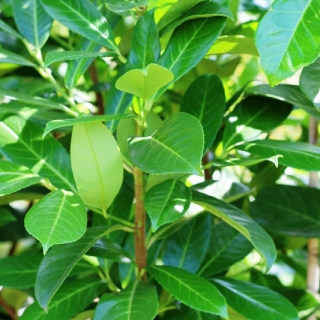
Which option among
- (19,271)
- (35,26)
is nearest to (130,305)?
(19,271)

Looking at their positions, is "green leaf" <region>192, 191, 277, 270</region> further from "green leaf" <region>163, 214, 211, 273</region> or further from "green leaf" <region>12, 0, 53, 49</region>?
"green leaf" <region>12, 0, 53, 49</region>

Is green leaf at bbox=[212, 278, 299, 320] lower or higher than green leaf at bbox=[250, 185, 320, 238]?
higher

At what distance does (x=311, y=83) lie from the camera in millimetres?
572

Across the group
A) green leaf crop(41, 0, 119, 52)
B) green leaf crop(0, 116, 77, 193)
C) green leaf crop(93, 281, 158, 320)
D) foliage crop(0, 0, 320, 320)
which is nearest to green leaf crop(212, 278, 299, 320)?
foliage crop(0, 0, 320, 320)

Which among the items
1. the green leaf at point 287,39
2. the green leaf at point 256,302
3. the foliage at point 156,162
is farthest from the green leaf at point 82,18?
the green leaf at point 256,302

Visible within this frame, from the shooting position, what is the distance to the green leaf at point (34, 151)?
62 cm

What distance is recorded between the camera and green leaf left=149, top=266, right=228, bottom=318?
0.54m

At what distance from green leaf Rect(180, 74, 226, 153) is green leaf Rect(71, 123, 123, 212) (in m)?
0.15

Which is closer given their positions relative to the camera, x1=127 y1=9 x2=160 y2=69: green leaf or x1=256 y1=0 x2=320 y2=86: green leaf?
x1=256 y1=0 x2=320 y2=86: green leaf

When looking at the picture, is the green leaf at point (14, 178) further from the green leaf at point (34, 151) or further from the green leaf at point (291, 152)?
the green leaf at point (291, 152)

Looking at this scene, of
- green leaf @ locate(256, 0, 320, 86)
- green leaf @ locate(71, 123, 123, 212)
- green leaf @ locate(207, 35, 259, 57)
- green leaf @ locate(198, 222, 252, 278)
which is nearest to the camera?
green leaf @ locate(256, 0, 320, 86)

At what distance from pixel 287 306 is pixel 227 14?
351mm

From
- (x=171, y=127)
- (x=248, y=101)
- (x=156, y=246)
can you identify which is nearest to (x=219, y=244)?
(x=156, y=246)

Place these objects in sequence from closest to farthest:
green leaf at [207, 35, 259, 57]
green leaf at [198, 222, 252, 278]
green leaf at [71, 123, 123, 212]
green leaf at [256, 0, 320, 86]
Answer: green leaf at [256, 0, 320, 86] < green leaf at [71, 123, 123, 212] < green leaf at [207, 35, 259, 57] < green leaf at [198, 222, 252, 278]
